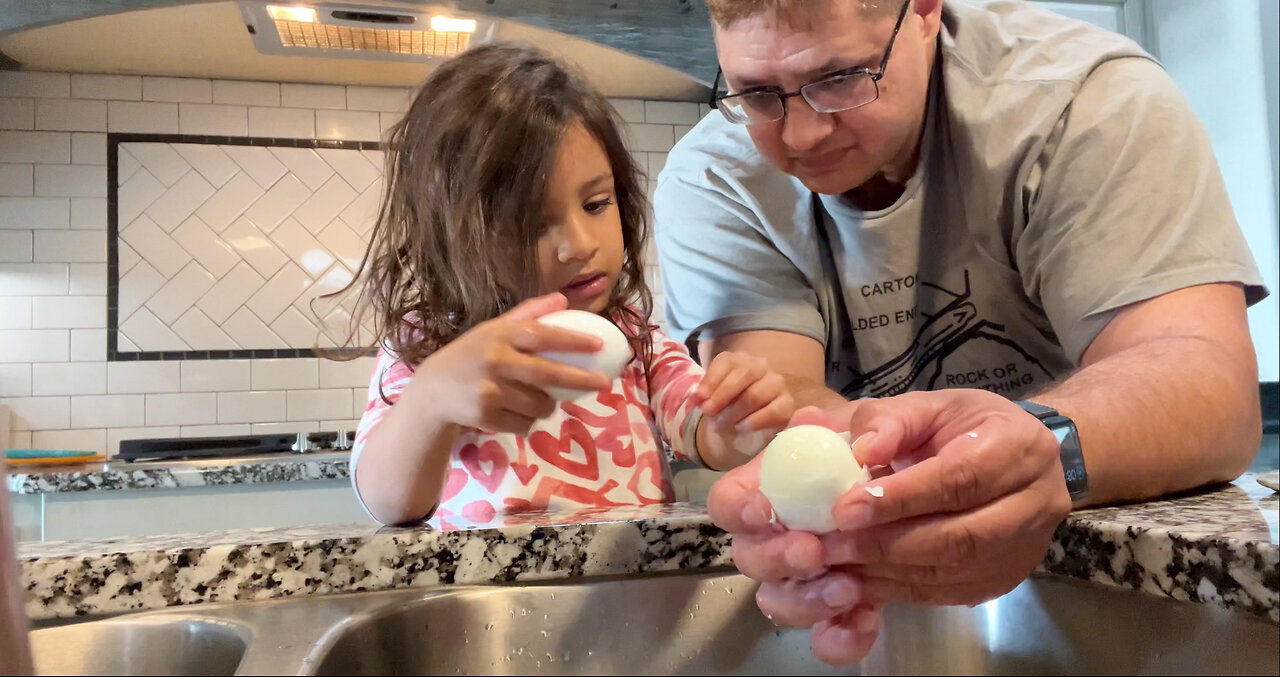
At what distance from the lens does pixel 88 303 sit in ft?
8.96

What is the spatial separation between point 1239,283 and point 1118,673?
0.51m

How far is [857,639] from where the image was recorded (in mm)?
493

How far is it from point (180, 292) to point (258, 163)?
18.3 inches

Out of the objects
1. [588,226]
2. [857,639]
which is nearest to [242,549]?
[857,639]

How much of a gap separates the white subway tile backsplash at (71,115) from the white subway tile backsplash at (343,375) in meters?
0.98

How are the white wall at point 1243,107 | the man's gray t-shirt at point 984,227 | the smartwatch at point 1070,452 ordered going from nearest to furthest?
the smartwatch at point 1070,452, the man's gray t-shirt at point 984,227, the white wall at point 1243,107

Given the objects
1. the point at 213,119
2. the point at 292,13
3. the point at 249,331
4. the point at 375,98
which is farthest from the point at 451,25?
the point at 249,331

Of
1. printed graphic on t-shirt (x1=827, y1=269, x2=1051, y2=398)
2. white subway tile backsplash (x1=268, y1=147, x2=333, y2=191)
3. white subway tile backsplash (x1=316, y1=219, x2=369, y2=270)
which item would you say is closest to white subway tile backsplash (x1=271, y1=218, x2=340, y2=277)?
white subway tile backsplash (x1=316, y1=219, x2=369, y2=270)

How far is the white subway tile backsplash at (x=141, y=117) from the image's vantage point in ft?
9.06

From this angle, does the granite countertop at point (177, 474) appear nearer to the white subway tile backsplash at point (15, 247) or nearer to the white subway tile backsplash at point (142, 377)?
the white subway tile backsplash at point (142, 377)

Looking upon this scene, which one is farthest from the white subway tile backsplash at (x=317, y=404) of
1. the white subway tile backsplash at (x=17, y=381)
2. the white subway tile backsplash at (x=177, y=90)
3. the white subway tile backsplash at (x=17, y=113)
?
the white subway tile backsplash at (x=17, y=113)

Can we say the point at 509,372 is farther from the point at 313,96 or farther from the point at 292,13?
the point at 313,96

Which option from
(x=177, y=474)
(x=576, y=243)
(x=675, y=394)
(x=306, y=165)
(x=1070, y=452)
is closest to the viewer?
(x=1070, y=452)

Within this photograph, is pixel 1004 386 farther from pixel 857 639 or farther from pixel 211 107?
pixel 211 107
